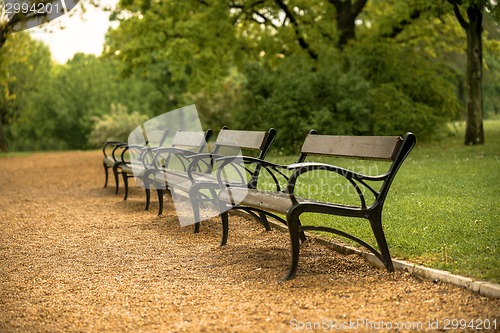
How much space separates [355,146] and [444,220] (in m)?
1.70

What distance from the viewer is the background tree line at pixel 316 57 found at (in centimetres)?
1819

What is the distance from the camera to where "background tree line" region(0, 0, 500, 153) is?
18.2 metres

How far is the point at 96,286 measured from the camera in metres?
4.64

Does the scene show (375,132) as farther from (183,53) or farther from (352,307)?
(352,307)

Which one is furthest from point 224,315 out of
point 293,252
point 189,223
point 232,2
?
point 232,2

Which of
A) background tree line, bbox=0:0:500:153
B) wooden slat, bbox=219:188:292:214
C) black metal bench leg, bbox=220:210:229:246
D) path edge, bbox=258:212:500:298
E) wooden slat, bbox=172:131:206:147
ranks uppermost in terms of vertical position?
background tree line, bbox=0:0:500:153

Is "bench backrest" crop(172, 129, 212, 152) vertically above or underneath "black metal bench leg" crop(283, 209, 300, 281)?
above

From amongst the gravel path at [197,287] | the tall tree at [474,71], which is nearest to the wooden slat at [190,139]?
the gravel path at [197,287]

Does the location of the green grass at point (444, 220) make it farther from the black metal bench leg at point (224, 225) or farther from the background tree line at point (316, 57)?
the background tree line at point (316, 57)

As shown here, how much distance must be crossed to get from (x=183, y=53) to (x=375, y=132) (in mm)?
7095

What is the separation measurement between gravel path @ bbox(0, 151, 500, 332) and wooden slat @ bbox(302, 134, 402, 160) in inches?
34.0

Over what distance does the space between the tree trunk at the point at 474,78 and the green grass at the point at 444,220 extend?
6349 mm

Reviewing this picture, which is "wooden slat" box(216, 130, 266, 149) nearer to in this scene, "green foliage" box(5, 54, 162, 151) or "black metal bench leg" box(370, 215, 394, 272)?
"black metal bench leg" box(370, 215, 394, 272)

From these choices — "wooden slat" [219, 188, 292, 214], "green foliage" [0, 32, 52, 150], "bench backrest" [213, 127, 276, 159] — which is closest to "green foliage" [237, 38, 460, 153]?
"bench backrest" [213, 127, 276, 159]
